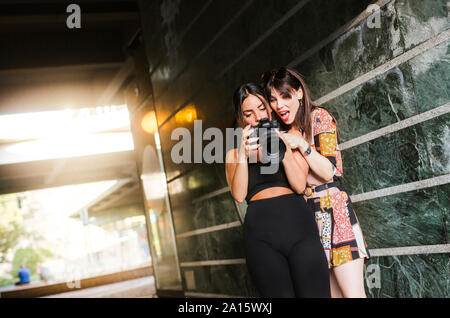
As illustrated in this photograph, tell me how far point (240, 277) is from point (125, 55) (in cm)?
447

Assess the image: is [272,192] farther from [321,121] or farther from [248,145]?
[321,121]

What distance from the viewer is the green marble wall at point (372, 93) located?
6.23ft

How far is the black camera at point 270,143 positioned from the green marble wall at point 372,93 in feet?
2.13

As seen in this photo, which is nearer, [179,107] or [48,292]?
[179,107]

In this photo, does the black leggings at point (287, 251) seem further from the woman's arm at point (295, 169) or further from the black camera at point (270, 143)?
the black camera at point (270, 143)

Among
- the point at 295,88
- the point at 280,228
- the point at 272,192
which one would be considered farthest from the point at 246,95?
the point at 280,228

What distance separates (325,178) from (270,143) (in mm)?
308

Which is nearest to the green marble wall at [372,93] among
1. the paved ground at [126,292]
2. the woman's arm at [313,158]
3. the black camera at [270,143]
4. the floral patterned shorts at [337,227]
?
the floral patterned shorts at [337,227]

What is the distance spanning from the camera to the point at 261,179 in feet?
6.16

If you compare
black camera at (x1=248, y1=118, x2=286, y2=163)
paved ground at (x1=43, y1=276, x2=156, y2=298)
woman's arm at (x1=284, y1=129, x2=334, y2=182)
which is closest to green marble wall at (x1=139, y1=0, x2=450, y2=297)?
woman's arm at (x1=284, y1=129, x2=334, y2=182)

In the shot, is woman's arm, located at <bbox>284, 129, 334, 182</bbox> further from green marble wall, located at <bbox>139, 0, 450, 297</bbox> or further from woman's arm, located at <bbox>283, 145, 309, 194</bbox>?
green marble wall, located at <bbox>139, 0, 450, 297</bbox>

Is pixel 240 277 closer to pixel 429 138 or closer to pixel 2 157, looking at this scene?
pixel 429 138

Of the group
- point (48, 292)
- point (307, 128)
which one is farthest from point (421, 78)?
point (48, 292)
